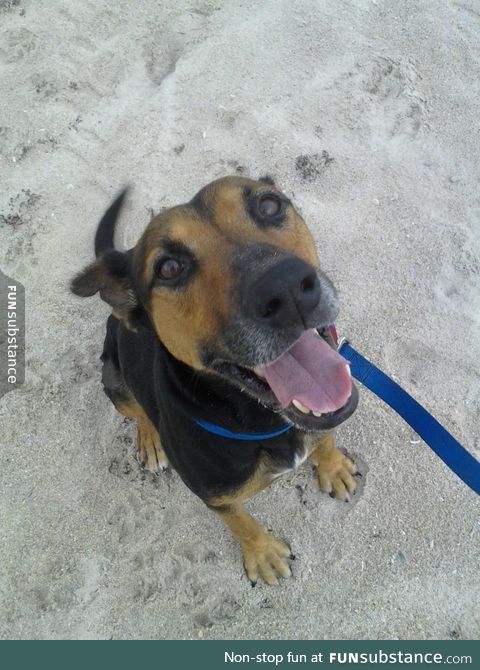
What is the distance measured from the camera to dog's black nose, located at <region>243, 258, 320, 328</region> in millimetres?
2523

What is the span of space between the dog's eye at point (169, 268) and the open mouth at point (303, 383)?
0.58 meters

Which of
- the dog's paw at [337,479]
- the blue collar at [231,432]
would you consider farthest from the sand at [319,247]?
the blue collar at [231,432]

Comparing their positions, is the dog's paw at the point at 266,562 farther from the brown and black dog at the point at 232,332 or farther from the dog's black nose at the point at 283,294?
the dog's black nose at the point at 283,294

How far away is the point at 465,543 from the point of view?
14.6ft

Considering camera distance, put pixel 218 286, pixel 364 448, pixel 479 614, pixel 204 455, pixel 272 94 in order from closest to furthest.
A: 1. pixel 218 286
2. pixel 204 455
3. pixel 479 614
4. pixel 364 448
5. pixel 272 94

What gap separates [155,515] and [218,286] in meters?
2.79

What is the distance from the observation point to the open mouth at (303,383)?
9.55 feet

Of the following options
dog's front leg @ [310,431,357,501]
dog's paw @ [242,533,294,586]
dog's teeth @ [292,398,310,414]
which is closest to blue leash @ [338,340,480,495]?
dog's teeth @ [292,398,310,414]

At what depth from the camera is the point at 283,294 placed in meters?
2.54

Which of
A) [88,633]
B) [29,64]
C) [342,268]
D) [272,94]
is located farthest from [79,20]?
[88,633]

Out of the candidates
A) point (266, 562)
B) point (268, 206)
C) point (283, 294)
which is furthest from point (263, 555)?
point (268, 206)

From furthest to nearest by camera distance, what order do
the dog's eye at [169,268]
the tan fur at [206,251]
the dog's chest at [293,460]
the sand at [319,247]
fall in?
the sand at [319,247]
the dog's chest at [293,460]
the dog's eye at [169,268]
the tan fur at [206,251]

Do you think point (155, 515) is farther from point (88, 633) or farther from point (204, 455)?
point (204, 455)

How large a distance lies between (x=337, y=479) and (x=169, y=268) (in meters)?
2.54
